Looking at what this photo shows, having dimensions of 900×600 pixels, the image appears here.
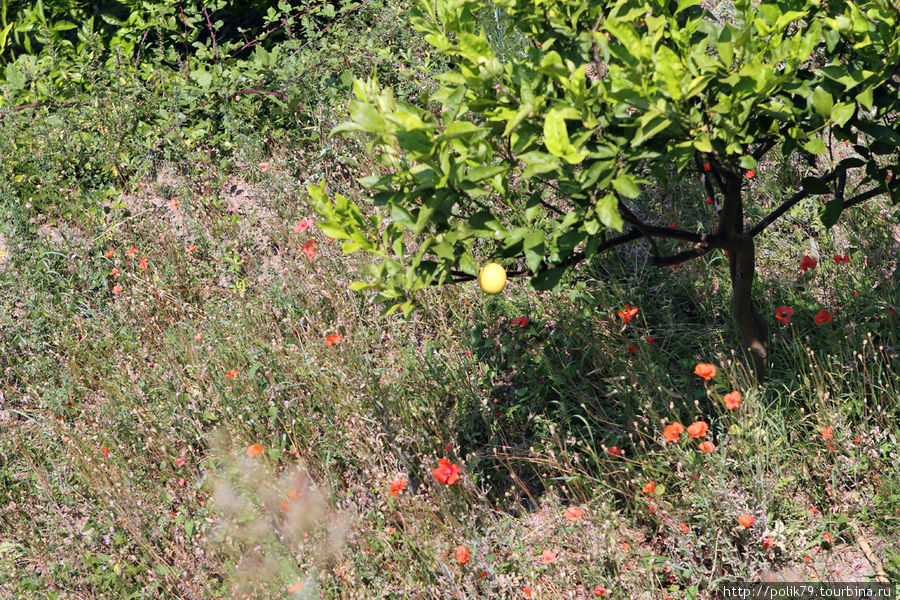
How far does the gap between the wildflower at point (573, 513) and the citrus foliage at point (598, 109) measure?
2.48ft

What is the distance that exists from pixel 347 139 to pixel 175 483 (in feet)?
7.71

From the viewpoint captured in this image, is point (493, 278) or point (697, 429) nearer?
point (493, 278)

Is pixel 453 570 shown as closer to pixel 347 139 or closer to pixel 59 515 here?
pixel 59 515

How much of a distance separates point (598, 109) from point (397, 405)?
1.57 metres

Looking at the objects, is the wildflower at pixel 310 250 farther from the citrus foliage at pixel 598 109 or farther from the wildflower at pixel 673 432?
the wildflower at pixel 673 432

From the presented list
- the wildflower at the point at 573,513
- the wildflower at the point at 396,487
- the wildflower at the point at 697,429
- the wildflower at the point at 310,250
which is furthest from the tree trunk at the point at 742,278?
the wildflower at the point at 310,250

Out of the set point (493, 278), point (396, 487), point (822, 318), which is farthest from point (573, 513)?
point (822, 318)

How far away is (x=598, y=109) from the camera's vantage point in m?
2.14

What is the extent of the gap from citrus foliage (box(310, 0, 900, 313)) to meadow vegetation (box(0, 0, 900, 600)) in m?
0.39

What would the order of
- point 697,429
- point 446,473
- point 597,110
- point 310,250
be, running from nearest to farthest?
point 597,110 → point 697,429 → point 446,473 → point 310,250

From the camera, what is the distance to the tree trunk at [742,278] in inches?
101

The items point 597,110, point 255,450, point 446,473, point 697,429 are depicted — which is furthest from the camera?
point 255,450

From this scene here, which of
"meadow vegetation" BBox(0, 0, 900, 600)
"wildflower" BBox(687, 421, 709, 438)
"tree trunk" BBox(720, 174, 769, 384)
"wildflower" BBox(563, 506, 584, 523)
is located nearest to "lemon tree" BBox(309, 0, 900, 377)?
"tree trunk" BBox(720, 174, 769, 384)

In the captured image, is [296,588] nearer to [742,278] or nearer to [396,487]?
[396,487]
